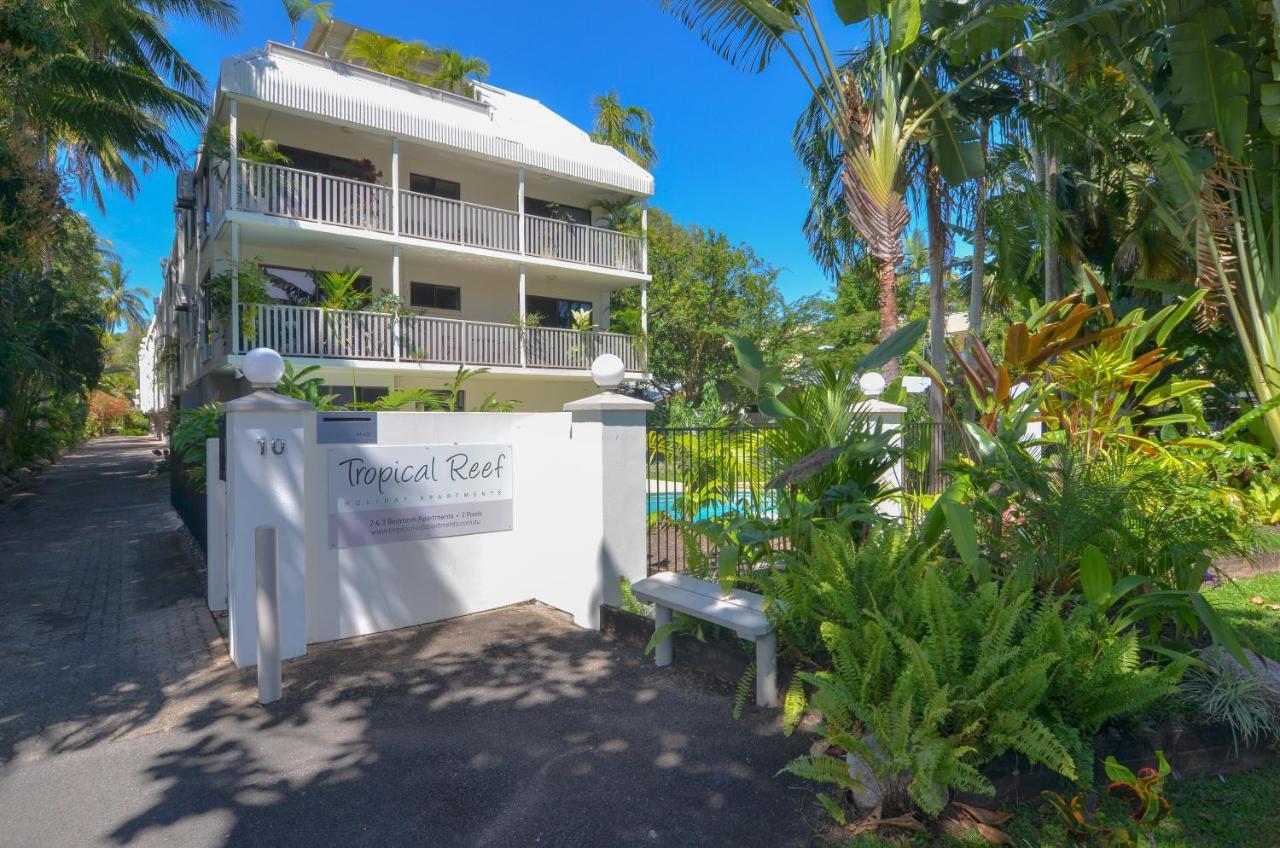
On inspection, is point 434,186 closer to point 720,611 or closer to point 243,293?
point 243,293

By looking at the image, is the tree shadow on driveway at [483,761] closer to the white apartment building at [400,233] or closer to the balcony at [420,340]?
the white apartment building at [400,233]

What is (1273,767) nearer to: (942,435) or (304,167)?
(942,435)

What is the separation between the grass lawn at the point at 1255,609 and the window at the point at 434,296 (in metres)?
15.6

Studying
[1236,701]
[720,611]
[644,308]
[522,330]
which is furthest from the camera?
[644,308]

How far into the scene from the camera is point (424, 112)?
15047 mm

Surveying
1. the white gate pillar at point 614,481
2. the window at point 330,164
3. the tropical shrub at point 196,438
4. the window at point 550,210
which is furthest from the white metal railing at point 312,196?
the white gate pillar at point 614,481

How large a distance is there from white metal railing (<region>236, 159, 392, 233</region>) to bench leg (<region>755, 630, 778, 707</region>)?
13.2 metres

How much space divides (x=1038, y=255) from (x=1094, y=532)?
10.6 metres

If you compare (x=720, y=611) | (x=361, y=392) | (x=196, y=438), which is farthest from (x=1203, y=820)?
(x=361, y=392)

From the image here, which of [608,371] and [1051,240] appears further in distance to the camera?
[1051,240]

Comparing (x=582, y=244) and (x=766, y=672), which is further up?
(x=582, y=244)

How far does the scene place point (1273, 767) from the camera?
10.9ft

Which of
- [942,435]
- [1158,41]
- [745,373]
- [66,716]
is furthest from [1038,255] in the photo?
[66,716]

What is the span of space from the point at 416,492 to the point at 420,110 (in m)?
12.2
